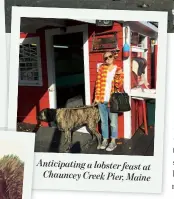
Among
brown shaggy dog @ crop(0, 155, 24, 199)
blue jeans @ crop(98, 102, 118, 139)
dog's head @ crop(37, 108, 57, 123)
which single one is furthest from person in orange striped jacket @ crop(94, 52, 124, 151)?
brown shaggy dog @ crop(0, 155, 24, 199)

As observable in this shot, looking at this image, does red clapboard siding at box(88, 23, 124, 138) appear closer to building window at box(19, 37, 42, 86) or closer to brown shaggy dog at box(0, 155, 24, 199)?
building window at box(19, 37, 42, 86)

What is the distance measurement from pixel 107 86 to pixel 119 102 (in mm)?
65

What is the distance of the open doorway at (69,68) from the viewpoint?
915 mm

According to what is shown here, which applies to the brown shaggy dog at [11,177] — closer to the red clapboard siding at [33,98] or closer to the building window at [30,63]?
the red clapboard siding at [33,98]

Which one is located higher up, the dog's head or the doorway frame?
the doorway frame

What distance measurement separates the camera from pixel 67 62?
0.92 meters

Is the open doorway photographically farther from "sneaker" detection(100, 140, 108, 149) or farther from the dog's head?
"sneaker" detection(100, 140, 108, 149)

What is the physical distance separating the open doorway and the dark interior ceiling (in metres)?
0.10

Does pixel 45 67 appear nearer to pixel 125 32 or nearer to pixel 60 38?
pixel 60 38

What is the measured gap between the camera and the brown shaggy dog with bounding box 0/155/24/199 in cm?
88

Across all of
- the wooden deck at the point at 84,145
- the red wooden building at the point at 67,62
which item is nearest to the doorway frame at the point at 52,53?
the red wooden building at the point at 67,62

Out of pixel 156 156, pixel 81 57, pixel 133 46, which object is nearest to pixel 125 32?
pixel 133 46

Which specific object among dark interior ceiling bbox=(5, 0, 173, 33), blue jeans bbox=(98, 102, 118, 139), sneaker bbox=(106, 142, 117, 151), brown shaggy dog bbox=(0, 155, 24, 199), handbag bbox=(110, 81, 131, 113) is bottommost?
brown shaggy dog bbox=(0, 155, 24, 199)

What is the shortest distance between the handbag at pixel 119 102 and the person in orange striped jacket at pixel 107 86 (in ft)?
0.04
